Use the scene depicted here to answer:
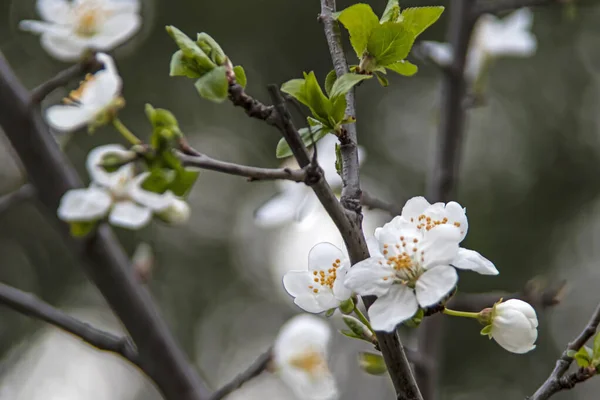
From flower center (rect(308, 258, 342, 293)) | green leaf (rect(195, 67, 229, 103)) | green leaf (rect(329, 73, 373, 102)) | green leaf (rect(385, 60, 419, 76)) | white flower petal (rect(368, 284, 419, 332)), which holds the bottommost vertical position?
flower center (rect(308, 258, 342, 293))

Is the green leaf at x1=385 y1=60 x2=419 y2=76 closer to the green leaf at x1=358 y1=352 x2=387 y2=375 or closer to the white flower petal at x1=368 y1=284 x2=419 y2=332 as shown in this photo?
the white flower petal at x1=368 y1=284 x2=419 y2=332

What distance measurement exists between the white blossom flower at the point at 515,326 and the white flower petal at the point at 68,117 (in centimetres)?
42

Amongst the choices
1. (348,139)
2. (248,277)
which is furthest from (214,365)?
(348,139)

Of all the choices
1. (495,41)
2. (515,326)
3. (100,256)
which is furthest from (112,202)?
(495,41)

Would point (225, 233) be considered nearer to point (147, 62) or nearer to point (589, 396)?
point (147, 62)

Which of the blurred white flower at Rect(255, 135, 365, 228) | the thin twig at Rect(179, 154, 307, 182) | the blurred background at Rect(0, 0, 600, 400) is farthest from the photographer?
the blurred background at Rect(0, 0, 600, 400)

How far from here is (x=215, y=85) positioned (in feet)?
1.92

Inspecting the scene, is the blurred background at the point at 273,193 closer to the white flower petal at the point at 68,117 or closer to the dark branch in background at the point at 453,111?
the dark branch in background at the point at 453,111

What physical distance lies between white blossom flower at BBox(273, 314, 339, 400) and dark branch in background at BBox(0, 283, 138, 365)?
8.1 inches

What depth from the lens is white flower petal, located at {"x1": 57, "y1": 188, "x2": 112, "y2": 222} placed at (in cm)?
72

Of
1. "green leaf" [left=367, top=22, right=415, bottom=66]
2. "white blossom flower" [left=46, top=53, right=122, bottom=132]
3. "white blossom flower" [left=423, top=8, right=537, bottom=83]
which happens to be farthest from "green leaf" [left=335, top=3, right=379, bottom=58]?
"white blossom flower" [left=423, top=8, right=537, bottom=83]

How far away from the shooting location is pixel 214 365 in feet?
14.0

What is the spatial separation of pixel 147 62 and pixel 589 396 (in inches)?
114

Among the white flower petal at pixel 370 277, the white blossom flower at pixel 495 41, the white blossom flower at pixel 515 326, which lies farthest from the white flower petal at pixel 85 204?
the white blossom flower at pixel 495 41
